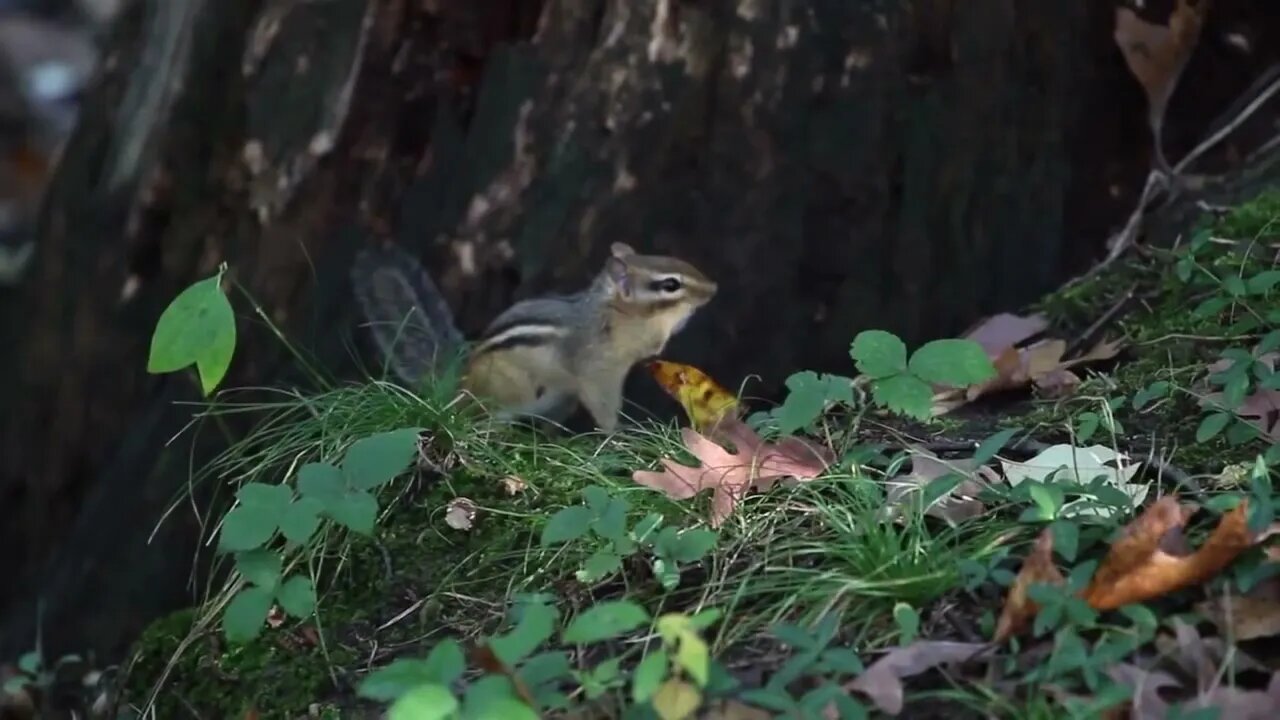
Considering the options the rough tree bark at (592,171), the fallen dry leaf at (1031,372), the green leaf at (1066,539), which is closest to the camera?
the green leaf at (1066,539)

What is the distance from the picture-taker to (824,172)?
11.8 ft

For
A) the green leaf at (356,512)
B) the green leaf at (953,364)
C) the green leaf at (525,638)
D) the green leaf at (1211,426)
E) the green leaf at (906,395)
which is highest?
the green leaf at (953,364)

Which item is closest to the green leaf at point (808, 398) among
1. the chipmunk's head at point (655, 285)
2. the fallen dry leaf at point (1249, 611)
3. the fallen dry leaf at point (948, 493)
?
the fallen dry leaf at point (948, 493)

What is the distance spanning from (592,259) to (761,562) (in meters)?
1.70

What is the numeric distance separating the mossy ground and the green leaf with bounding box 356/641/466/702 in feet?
1.42

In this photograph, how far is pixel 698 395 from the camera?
3123mm

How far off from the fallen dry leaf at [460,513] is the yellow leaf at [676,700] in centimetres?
89

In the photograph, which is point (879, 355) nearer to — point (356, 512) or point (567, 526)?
point (567, 526)

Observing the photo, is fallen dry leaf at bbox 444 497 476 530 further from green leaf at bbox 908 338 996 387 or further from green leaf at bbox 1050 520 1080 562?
green leaf at bbox 1050 520 1080 562

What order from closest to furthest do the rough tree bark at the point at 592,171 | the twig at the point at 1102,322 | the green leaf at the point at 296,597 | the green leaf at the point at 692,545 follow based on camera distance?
the green leaf at the point at 692,545
the green leaf at the point at 296,597
the twig at the point at 1102,322
the rough tree bark at the point at 592,171

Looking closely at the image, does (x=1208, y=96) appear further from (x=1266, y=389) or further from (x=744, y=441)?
(x=744, y=441)

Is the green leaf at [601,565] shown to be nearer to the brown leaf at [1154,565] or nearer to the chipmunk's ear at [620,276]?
the brown leaf at [1154,565]

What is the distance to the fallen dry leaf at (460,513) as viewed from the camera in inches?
101

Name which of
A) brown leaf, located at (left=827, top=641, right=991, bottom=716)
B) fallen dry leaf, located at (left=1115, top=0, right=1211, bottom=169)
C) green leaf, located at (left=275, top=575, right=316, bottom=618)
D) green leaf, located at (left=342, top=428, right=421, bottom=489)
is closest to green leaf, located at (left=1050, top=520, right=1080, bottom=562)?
brown leaf, located at (left=827, top=641, right=991, bottom=716)
